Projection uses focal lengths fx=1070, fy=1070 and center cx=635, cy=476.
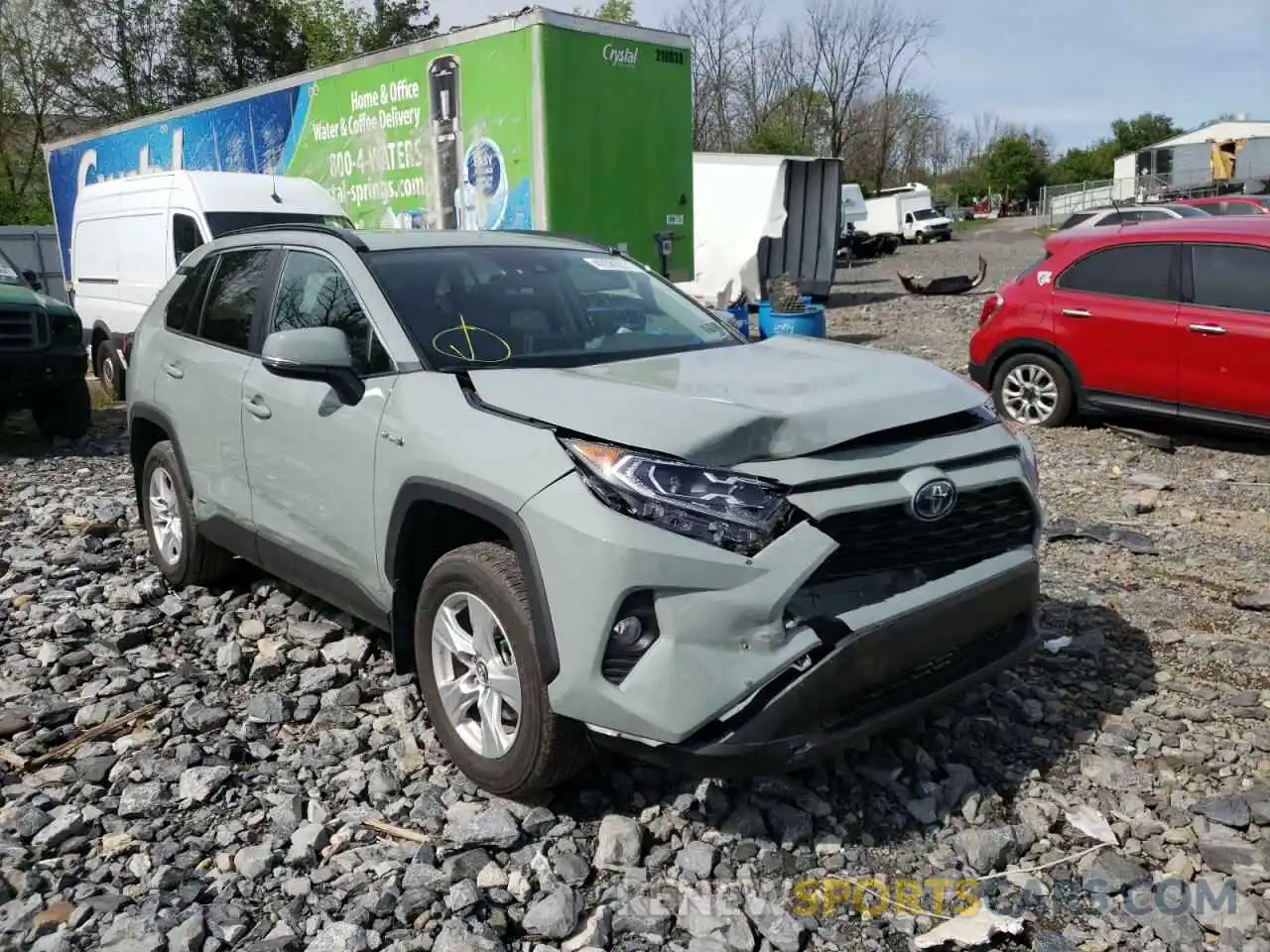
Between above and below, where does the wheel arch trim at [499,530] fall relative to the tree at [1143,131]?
below

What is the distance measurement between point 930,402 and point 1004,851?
4.33 ft

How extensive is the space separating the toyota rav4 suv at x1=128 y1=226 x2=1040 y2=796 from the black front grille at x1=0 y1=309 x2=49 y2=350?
5336 millimetres

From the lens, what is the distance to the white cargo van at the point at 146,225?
1039cm

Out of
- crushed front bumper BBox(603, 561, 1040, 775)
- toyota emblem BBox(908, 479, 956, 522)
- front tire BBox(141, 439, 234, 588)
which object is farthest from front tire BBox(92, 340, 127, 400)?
toyota emblem BBox(908, 479, 956, 522)

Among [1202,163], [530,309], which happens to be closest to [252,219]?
[530,309]

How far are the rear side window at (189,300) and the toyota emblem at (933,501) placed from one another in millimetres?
3601

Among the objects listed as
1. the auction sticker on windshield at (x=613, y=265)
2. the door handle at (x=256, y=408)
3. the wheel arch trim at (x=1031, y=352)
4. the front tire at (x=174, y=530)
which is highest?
the auction sticker on windshield at (x=613, y=265)

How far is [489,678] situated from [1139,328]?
6404mm

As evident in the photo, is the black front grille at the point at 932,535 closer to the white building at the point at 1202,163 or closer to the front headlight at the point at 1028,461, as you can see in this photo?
the front headlight at the point at 1028,461

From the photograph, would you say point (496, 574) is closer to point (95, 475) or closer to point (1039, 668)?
point (1039, 668)

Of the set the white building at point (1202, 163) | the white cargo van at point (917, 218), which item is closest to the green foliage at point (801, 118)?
the white cargo van at point (917, 218)

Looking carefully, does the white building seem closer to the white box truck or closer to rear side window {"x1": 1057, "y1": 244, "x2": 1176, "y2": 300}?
the white box truck

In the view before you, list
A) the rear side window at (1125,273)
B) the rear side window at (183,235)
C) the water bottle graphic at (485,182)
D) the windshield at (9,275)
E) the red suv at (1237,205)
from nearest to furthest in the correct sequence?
the rear side window at (1125,273), the windshield at (9,275), the rear side window at (183,235), the water bottle graphic at (485,182), the red suv at (1237,205)

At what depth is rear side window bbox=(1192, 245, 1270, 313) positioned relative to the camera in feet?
23.9
